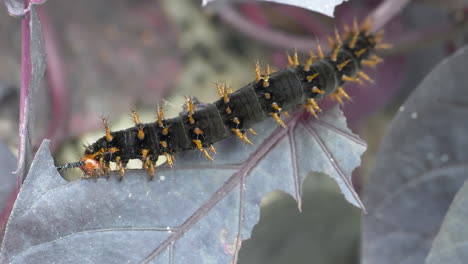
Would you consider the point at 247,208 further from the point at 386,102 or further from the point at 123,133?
the point at 386,102

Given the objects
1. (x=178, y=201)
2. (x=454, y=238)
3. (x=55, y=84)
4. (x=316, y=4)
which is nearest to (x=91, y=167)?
(x=178, y=201)

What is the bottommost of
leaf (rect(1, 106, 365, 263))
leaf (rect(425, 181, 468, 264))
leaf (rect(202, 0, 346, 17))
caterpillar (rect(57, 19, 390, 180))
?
leaf (rect(425, 181, 468, 264))

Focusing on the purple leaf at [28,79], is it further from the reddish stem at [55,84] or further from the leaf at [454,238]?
the reddish stem at [55,84]

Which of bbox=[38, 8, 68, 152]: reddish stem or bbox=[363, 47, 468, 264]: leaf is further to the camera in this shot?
bbox=[38, 8, 68, 152]: reddish stem

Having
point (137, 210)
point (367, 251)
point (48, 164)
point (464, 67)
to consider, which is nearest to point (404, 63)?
point (464, 67)

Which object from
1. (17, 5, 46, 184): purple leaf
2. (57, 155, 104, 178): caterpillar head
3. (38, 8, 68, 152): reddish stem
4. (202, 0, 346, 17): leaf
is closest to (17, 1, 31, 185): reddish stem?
(17, 5, 46, 184): purple leaf

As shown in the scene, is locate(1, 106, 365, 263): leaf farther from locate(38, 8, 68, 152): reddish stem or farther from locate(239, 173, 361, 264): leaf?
locate(38, 8, 68, 152): reddish stem
